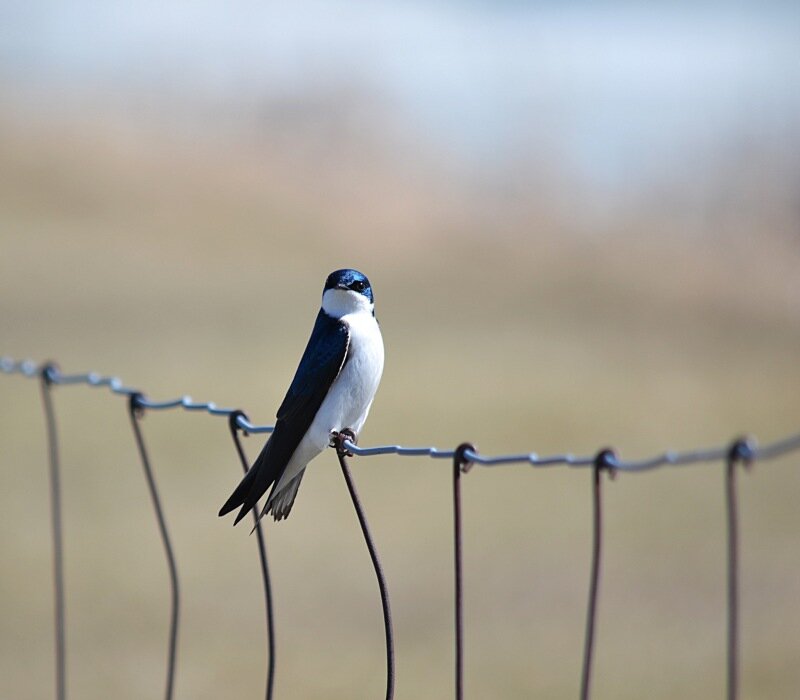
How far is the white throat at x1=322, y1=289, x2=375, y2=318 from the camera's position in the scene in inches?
123

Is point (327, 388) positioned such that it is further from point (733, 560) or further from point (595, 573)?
point (733, 560)

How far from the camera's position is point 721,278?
1439 inches

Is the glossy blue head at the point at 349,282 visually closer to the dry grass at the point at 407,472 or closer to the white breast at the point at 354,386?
the white breast at the point at 354,386

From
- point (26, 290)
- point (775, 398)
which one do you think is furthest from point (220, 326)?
point (775, 398)

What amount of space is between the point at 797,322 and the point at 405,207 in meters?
16.0

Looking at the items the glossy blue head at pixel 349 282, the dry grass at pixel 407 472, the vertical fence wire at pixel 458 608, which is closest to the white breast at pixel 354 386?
the glossy blue head at pixel 349 282

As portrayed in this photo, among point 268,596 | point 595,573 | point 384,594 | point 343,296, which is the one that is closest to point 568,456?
point 595,573

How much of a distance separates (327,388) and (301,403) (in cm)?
8

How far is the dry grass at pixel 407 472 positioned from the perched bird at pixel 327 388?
16.4ft

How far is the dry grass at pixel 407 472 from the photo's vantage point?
9141 mm

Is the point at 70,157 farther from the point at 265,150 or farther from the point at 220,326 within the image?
the point at 220,326

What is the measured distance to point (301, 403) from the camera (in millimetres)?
2885

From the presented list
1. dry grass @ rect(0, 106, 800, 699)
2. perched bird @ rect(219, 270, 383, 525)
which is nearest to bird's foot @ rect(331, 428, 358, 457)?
perched bird @ rect(219, 270, 383, 525)

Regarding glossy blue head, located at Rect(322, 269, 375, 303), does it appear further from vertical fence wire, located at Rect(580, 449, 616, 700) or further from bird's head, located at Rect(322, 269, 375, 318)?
vertical fence wire, located at Rect(580, 449, 616, 700)
